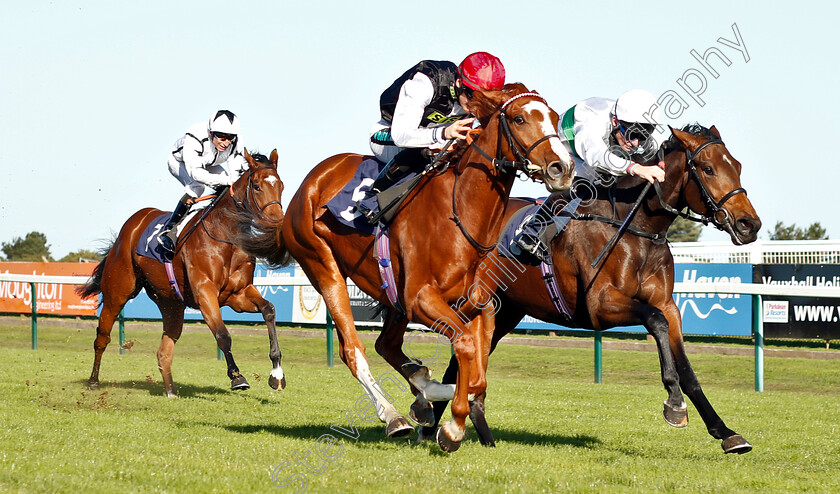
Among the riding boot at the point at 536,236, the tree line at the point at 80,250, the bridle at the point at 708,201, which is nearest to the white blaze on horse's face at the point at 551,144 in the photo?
the bridle at the point at 708,201

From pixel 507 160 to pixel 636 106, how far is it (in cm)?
179

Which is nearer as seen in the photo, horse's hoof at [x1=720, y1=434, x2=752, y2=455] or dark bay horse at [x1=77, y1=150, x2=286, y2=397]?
horse's hoof at [x1=720, y1=434, x2=752, y2=455]

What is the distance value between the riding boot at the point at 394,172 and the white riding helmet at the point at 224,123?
3693 millimetres

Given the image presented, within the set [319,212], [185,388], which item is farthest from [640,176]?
[185,388]

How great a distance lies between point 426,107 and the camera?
5.23 meters

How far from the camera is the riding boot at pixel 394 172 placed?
210 inches

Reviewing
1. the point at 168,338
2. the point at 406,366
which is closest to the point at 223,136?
the point at 168,338

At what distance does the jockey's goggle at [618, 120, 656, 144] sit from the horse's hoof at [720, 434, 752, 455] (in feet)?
6.98

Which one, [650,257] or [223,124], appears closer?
[650,257]

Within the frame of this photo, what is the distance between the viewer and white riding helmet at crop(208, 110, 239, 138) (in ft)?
28.4

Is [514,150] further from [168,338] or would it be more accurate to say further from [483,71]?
[168,338]

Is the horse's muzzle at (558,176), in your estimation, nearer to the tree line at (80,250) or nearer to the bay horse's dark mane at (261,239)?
the bay horse's dark mane at (261,239)

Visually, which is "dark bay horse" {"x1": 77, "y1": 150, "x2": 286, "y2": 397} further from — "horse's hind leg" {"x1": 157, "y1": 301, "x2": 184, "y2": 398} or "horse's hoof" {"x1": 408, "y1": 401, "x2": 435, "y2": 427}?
"horse's hoof" {"x1": 408, "y1": 401, "x2": 435, "y2": 427}

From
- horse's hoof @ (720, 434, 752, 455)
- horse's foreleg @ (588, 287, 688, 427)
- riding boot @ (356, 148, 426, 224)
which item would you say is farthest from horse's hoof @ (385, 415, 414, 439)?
horse's hoof @ (720, 434, 752, 455)
